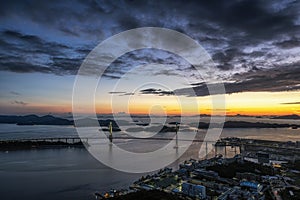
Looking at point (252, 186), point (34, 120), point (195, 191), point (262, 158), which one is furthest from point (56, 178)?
point (34, 120)

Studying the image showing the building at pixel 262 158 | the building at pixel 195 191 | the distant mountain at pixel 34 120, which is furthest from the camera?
the distant mountain at pixel 34 120

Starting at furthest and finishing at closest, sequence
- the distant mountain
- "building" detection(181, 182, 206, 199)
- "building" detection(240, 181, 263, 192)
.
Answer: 1. the distant mountain
2. "building" detection(240, 181, 263, 192)
3. "building" detection(181, 182, 206, 199)

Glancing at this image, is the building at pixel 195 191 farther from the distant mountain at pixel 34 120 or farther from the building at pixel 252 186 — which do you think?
the distant mountain at pixel 34 120

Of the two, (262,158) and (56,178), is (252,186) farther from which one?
(56,178)

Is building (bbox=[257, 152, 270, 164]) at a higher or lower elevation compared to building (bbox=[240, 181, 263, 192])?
lower

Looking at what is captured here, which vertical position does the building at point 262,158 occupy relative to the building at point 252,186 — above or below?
below

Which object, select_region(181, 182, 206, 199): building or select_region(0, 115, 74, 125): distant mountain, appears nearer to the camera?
select_region(181, 182, 206, 199): building

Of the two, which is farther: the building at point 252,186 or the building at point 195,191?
the building at point 252,186

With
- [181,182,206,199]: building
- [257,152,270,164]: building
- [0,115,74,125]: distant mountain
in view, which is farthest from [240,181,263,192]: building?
[0,115,74,125]: distant mountain

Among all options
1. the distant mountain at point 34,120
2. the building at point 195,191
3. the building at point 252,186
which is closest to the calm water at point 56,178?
the building at point 195,191

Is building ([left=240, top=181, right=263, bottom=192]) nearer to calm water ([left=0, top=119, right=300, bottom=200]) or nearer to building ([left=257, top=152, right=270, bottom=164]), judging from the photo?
calm water ([left=0, top=119, right=300, bottom=200])

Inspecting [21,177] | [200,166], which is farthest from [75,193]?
[200,166]
